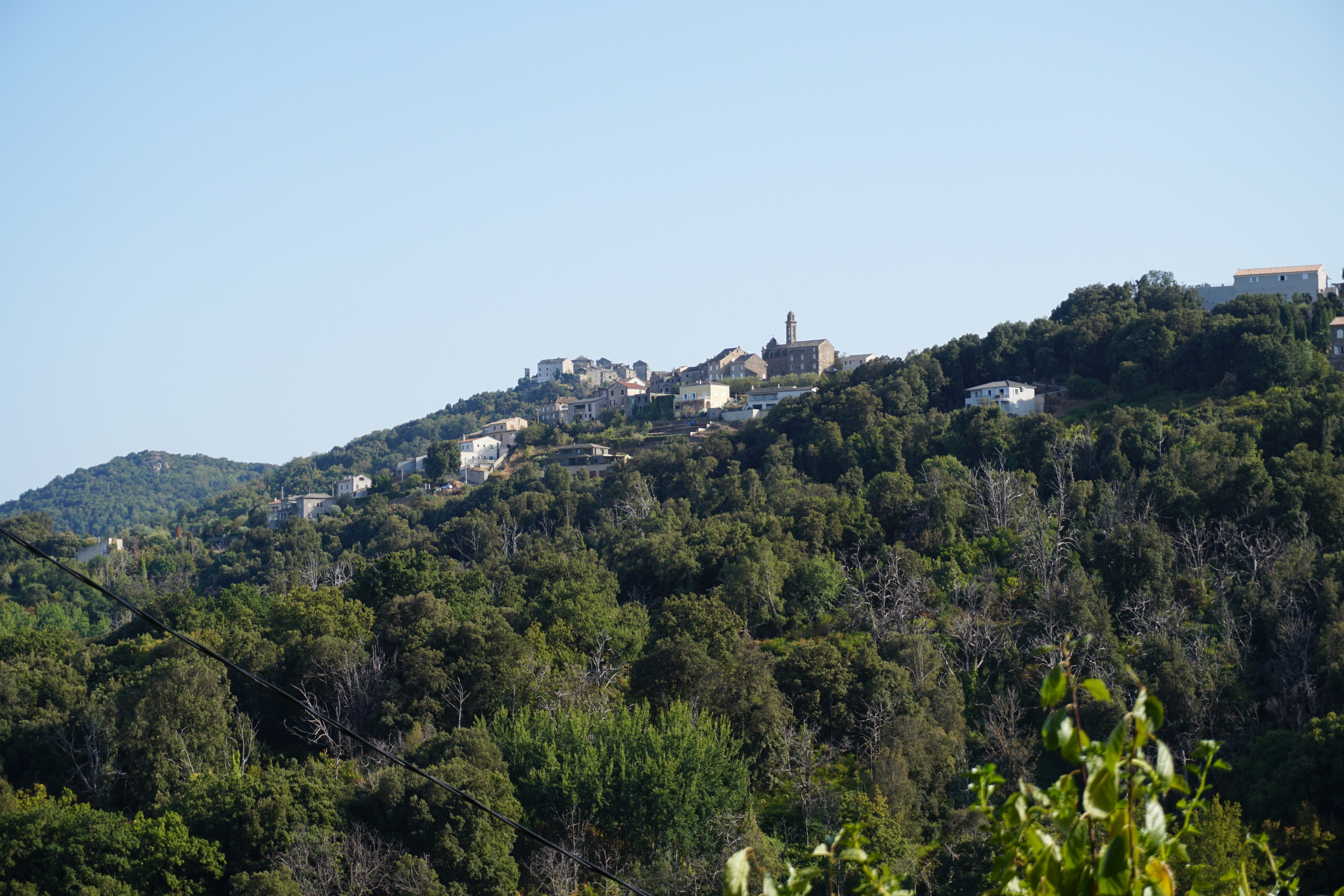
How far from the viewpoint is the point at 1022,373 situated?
6012 cm

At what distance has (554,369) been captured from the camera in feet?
452

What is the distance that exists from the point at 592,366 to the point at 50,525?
67498 millimetres

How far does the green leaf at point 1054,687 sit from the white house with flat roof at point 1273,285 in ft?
199

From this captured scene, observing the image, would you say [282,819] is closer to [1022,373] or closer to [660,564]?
[660,564]

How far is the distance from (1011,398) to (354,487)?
53477 mm

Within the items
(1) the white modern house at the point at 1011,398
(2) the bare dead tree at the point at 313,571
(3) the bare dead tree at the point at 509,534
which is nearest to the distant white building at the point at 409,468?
(2) the bare dead tree at the point at 313,571

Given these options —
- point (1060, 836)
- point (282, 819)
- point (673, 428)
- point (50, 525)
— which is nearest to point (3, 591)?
point (50, 525)

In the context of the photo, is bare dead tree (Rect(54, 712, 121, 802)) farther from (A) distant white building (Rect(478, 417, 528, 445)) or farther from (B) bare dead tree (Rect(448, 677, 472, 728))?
(A) distant white building (Rect(478, 417, 528, 445))

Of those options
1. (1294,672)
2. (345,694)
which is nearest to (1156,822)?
(1294,672)

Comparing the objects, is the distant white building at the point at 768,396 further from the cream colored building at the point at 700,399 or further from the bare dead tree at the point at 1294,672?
the bare dead tree at the point at 1294,672

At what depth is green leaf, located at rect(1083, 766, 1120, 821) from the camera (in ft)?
13.5

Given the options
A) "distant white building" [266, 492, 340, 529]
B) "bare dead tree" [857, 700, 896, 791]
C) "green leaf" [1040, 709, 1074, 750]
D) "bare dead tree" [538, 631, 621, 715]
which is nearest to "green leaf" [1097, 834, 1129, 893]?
"green leaf" [1040, 709, 1074, 750]

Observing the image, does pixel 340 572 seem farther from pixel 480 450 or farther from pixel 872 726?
pixel 872 726

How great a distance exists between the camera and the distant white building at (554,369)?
137250 mm
